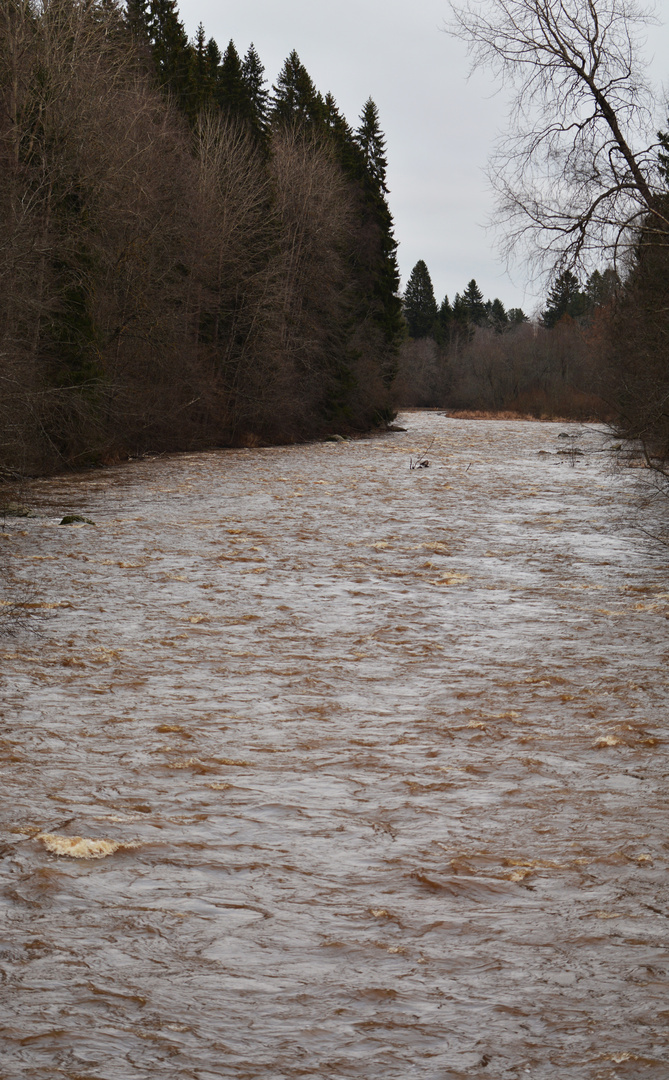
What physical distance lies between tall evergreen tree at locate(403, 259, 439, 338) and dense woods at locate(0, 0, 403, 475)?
6414 centimetres

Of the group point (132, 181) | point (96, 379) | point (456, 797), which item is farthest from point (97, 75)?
point (456, 797)

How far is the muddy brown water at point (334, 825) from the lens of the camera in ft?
11.8

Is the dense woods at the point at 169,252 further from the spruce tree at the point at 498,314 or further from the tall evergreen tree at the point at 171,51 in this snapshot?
the spruce tree at the point at 498,314

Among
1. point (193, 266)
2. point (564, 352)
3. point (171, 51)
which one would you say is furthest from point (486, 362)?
point (193, 266)

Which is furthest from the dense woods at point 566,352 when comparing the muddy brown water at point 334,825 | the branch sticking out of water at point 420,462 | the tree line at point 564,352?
the muddy brown water at point 334,825

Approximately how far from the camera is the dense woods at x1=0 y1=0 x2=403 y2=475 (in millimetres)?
22188

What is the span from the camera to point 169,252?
32.1 m

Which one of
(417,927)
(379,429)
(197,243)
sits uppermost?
(197,243)

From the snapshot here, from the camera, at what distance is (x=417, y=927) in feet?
14.2

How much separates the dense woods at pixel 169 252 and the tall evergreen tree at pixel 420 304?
210 ft

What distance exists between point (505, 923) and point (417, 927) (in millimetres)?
370

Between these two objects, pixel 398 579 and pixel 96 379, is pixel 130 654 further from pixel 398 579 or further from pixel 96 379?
pixel 96 379

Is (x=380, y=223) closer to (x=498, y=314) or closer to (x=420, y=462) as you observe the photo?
(x=420, y=462)

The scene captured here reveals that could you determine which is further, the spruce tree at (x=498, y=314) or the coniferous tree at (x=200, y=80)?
the spruce tree at (x=498, y=314)
